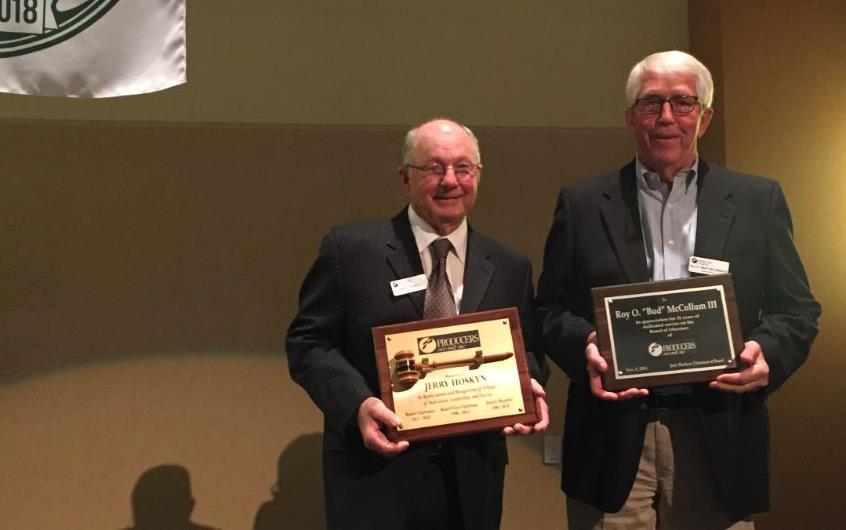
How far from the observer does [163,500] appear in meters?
3.16

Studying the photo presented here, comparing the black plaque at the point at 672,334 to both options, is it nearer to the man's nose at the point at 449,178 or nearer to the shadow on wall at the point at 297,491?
the man's nose at the point at 449,178

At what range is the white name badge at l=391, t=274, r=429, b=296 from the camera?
2096mm

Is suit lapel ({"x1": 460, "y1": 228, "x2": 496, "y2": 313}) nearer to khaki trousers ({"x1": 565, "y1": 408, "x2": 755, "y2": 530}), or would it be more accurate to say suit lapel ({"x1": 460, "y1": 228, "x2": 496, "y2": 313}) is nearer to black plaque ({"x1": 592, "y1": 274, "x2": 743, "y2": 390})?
black plaque ({"x1": 592, "y1": 274, "x2": 743, "y2": 390})

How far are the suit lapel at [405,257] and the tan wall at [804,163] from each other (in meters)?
1.76

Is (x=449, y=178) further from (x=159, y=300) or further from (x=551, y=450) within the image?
(x=551, y=450)

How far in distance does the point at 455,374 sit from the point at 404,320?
0.70ft

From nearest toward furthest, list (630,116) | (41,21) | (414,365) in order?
(414,365) → (630,116) → (41,21)

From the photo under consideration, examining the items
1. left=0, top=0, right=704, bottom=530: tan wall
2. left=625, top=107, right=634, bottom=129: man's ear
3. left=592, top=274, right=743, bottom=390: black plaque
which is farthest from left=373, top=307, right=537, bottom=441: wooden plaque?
left=0, top=0, right=704, bottom=530: tan wall

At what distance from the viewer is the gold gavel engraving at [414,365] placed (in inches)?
76.4

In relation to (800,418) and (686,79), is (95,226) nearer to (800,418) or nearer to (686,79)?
(686,79)

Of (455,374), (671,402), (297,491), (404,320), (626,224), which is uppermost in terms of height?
(626,224)

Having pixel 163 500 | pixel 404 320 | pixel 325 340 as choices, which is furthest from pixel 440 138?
pixel 163 500

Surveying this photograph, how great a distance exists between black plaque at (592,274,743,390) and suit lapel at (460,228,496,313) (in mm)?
336

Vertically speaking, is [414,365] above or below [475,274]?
below
